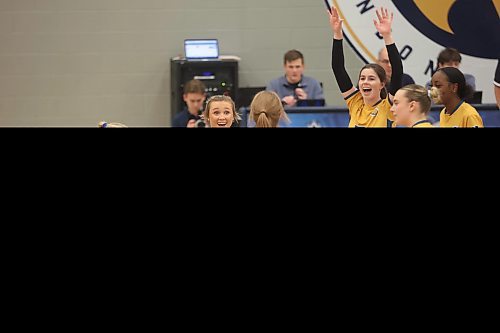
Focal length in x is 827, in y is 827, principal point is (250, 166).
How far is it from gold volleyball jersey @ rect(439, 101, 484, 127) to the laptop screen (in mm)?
3615

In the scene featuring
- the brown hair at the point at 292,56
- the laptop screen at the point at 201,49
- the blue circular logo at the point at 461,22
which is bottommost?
the brown hair at the point at 292,56

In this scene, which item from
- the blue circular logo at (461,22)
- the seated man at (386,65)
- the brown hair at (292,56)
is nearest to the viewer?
the seated man at (386,65)

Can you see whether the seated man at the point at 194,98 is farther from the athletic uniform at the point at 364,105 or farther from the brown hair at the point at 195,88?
the athletic uniform at the point at 364,105

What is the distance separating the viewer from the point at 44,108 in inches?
376

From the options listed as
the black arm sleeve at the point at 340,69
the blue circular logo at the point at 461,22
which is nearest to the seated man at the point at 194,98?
the black arm sleeve at the point at 340,69

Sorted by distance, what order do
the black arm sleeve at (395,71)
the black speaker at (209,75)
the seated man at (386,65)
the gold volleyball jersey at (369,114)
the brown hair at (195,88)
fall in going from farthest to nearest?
1. the black speaker at (209,75)
2. the seated man at (386,65)
3. the brown hair at (195,88)
4. the black arm sleeve at (395,71)
5. the gold volleyball jersey at (369,114)

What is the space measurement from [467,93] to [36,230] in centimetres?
490

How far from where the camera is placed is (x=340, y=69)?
265 inches

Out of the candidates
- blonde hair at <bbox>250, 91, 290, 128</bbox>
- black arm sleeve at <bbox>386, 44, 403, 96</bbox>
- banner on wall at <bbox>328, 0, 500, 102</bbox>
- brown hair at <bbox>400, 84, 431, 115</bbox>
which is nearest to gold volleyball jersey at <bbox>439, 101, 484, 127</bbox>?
brown hair at <bbox>400, 84, 431, 115</bbox>

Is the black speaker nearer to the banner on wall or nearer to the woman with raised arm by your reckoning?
the banner on wall

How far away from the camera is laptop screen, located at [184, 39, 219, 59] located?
8898 mm

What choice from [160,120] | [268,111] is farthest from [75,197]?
[160,120]

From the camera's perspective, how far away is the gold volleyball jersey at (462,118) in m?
5.65

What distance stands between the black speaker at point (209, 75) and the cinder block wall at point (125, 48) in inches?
18.7
